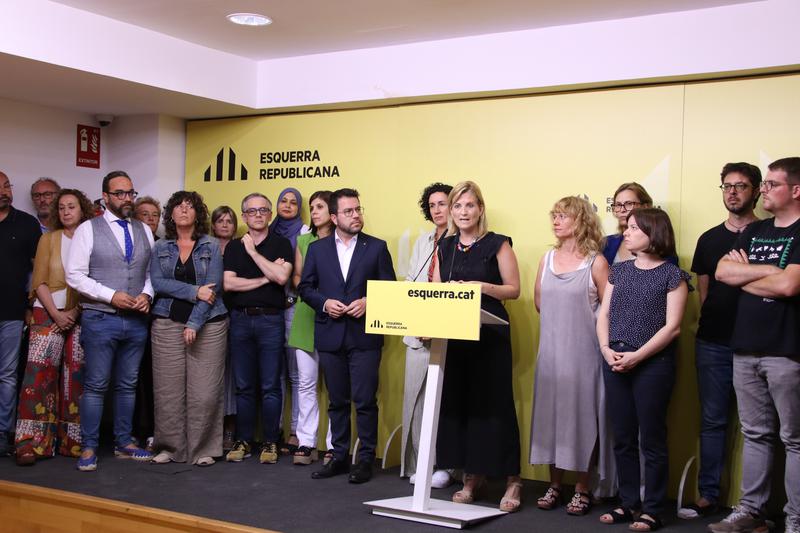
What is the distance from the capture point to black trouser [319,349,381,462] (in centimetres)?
489

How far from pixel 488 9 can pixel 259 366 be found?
2676mm

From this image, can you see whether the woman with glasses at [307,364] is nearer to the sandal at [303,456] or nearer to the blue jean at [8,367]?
the sandal at [303,456]

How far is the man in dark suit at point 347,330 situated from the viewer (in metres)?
4.87

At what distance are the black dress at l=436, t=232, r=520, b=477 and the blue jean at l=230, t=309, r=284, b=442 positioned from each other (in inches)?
58.7

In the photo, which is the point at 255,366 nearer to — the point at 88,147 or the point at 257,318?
the point at 257,318

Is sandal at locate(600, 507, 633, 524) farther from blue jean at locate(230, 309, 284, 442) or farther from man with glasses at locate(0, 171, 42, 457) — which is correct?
man with glasses at locate(0, 171, 42, 457)

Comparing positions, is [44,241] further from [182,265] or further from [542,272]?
[542,272]

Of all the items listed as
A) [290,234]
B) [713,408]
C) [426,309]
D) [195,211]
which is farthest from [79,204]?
[713,408]

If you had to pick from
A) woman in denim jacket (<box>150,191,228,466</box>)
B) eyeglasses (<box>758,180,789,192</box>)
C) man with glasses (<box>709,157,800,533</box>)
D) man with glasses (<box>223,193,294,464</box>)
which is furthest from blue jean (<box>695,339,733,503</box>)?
woman in denim jacket (<box>150,191,228,466</box>)

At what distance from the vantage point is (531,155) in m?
5.22

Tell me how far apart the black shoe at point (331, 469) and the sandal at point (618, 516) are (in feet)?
5.30

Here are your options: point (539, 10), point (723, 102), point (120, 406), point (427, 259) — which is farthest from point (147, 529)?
point (723, 102)

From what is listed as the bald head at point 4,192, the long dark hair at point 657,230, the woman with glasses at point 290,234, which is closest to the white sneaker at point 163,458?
the woman with glasses at point 290,234

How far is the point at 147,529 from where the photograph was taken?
390 cm
